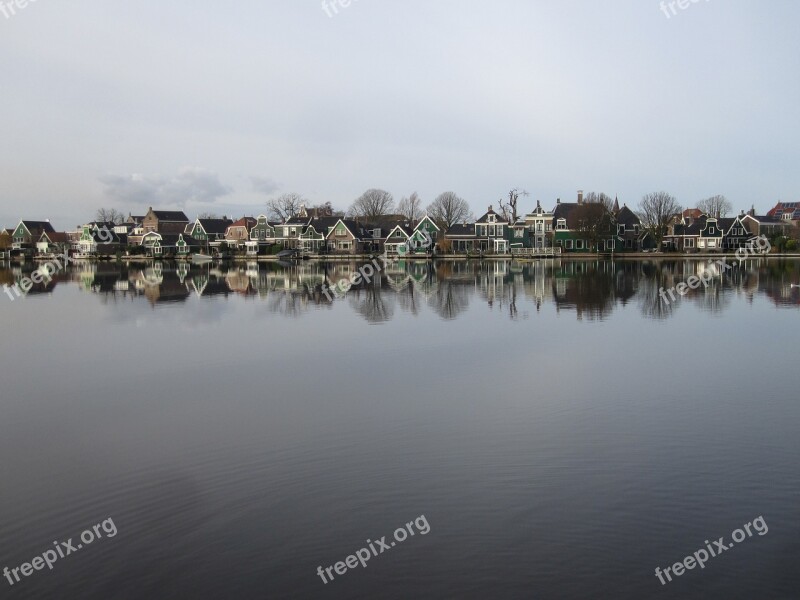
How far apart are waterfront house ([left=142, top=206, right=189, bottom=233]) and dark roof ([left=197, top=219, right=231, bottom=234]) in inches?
418

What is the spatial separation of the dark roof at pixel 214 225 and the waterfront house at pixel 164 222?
10.6 meters

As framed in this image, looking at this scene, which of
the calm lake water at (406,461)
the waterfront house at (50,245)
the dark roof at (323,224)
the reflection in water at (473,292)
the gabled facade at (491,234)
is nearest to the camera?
the calm lake water at (406,461)

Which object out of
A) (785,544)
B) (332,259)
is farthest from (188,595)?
(332,259)

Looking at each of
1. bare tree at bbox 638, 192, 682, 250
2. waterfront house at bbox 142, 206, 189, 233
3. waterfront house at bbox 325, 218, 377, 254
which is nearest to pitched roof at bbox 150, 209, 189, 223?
waterfront house at bbox 142, 206, 189, 233

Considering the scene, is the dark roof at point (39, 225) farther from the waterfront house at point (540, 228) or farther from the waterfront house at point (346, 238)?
the waterfront house at point (540, 228)

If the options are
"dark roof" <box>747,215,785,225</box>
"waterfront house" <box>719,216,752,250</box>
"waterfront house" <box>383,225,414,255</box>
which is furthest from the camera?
"dark roof" <box>747,215,785,225</box>

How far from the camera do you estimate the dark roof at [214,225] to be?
9481cm

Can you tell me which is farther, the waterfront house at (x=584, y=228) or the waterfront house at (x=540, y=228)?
the waterfront house at (x=540, y=228)

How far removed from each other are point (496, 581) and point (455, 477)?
232 centimetres

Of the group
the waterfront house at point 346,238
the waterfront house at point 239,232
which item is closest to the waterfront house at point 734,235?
the waterfront house at point 346,238

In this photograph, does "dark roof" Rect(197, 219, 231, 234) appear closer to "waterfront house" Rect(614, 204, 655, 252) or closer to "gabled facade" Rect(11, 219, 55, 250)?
"gabled facade" Rect(11, 219, 55, 250)

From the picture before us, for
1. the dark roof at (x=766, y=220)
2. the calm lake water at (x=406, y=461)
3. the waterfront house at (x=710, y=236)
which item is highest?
the dark roof at (x=766, y=220)

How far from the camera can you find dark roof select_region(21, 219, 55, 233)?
357 feet

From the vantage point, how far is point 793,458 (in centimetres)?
860
